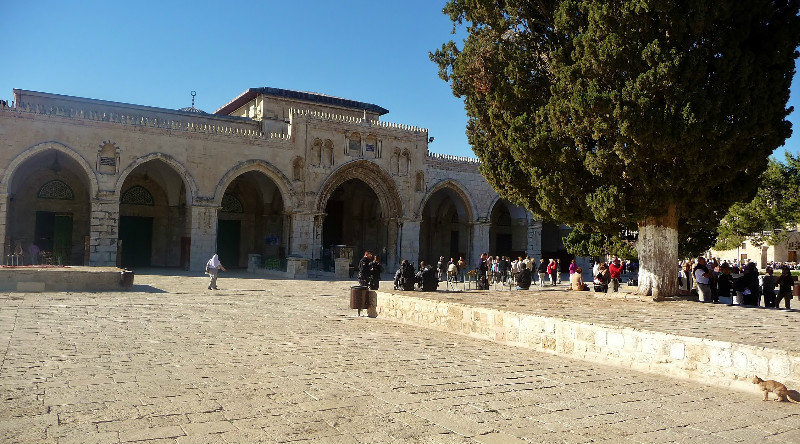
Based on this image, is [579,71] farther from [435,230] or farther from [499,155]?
[435,230]

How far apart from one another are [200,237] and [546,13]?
1768cm

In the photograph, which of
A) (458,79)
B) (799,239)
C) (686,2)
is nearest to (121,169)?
(458,79)

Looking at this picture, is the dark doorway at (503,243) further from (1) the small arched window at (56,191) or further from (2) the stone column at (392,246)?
(1) the small arched window at (56,191)

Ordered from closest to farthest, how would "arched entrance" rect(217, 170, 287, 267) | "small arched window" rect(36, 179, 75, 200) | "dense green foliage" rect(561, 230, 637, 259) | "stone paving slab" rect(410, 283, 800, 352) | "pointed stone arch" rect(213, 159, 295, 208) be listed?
"stone paving slab" rect(410, 283, 800, 352), "dense green foliage" rect(561, 230, 637, 259), "pointed stone arch" rect(213, 159, 295, 208), "small arched window" rect(36, 179, 75, 200), "arched entrance" rect(217, 170, 287, 267)

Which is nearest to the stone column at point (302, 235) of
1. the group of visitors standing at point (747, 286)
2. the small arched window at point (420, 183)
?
the small arched window at point (420, 183)

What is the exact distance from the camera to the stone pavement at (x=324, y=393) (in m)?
4.26

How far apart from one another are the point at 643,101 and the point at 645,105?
0.27 ft

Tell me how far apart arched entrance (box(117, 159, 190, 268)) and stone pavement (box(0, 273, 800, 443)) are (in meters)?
18.6

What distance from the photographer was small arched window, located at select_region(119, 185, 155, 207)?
27984mm

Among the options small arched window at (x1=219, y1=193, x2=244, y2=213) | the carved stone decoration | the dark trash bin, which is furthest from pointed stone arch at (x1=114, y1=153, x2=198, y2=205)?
the dark trash bin

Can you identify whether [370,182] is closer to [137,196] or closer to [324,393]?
[137,196]

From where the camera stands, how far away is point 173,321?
1007cm

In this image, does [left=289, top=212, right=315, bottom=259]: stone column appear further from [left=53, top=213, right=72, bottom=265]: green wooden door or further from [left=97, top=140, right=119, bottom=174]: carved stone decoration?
[left=53, top=213, right=72, bottom=265]: green wooden door

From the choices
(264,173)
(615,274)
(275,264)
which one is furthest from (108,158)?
(615,274)
